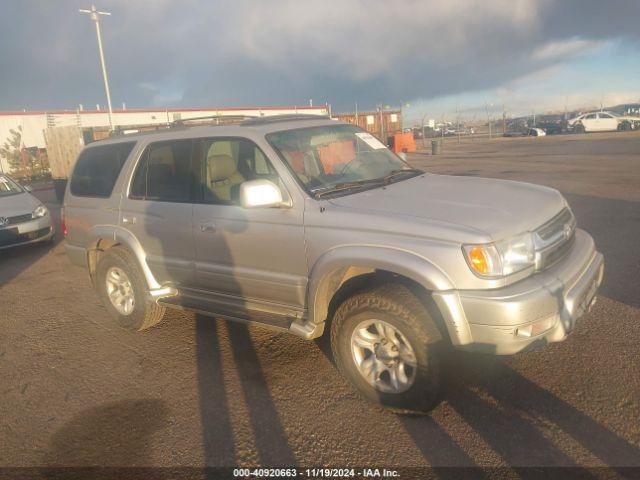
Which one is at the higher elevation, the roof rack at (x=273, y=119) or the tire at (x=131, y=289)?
the roof rack at (x=273, y=119)

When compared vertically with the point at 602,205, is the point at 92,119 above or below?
above

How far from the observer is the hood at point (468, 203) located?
3068mm

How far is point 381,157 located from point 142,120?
33203 mm

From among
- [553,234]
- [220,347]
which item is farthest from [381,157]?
[220,347]

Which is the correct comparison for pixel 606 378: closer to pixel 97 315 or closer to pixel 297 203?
pixel 297 203

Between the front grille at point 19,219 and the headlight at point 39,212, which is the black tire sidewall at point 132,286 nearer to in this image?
the front grille at point 19,219

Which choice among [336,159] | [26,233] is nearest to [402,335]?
[336,159]

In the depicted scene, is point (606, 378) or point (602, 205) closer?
point (606, 378)

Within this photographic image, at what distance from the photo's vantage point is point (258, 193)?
3389mm

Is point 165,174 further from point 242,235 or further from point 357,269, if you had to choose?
point 357,269

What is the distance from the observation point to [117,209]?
487cm

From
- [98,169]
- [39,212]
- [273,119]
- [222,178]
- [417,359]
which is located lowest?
[417,359]

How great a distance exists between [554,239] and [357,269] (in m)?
1.35

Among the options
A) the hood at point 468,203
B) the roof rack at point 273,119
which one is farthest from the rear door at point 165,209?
the hood at point 468,203
